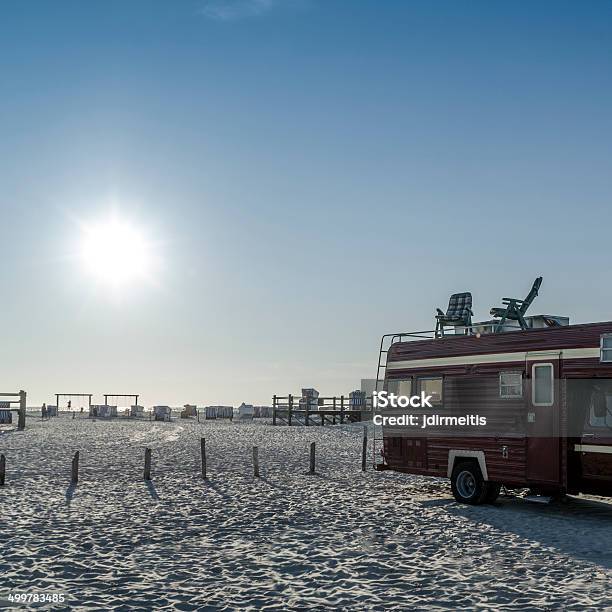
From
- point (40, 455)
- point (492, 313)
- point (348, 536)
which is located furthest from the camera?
point (40, 455)

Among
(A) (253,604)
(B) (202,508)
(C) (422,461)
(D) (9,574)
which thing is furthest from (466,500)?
(D) (9,574)

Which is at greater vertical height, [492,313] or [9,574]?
[492,313]

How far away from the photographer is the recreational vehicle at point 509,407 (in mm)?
14320

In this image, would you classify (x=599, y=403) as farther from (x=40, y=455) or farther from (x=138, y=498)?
(x=40, y=455)

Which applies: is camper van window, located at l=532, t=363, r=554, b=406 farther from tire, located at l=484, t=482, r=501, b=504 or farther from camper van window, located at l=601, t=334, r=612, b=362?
tire, located at l=484, t=482, r=501, b=504

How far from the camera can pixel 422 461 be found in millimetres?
17641

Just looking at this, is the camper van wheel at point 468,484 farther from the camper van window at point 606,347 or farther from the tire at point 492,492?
the camper van window at point 606,347

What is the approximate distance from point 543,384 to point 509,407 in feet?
3.10

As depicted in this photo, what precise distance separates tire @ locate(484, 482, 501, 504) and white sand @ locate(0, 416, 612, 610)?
0.66ft

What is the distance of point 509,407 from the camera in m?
15.8

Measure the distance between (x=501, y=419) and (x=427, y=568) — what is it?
583 centimetres

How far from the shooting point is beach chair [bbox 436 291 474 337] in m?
19.9

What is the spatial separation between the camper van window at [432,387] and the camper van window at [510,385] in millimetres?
1861

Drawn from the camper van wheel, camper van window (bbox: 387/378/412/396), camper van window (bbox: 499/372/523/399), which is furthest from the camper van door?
camper van window (bbox: 387/378/412/396)
